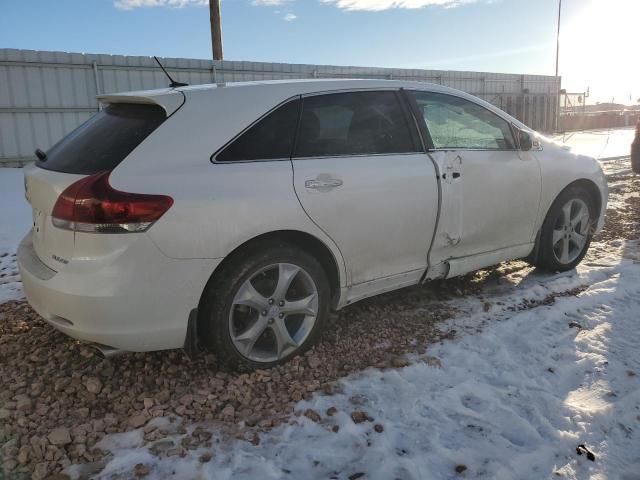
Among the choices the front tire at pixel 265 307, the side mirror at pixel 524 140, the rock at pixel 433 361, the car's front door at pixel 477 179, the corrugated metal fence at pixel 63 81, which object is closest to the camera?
the front tire at pixel 265 307

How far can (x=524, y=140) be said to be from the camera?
4.30 meters

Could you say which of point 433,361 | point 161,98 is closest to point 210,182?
point 161,98

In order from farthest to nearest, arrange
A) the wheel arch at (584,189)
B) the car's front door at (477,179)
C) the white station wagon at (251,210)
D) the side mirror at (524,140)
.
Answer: the wheel arch at (584,189), the side mirror at (524,140), the car's front door at (477,179), the white station wagon at (251,210)

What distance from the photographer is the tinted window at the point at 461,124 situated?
3.83m

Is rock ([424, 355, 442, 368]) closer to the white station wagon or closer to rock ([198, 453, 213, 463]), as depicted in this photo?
the white station wagon

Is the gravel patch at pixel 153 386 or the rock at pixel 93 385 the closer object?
the gravel patch at pixel 153 386

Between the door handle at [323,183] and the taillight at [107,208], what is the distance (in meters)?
0.83

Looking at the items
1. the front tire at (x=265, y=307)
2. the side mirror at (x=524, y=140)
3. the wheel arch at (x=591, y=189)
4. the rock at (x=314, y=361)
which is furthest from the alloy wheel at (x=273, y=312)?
the wheel arch at (x=591, y=189)

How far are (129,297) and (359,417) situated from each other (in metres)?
1.28

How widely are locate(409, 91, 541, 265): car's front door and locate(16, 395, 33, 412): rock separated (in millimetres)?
A: 2619

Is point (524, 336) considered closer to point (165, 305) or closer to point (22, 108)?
point (165, 305)

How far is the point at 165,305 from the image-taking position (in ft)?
8.96

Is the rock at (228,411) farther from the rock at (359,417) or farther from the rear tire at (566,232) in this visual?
the rear tire at (566,232)

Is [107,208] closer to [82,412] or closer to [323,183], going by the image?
[82,412]
